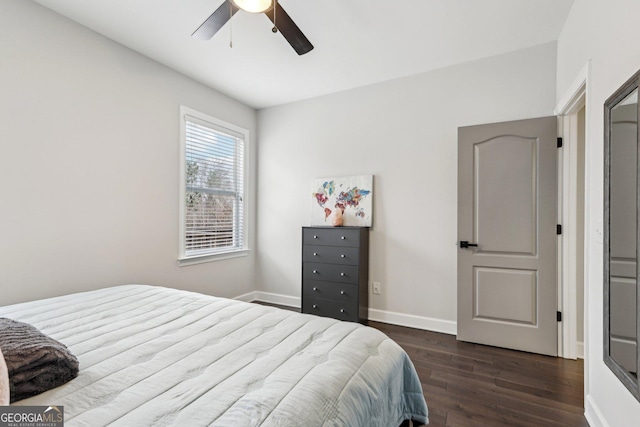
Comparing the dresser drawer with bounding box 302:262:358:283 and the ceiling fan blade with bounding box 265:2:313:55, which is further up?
the ceiling fan blade with bounding box 265:2:313:55

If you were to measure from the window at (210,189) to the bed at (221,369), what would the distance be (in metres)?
1.57

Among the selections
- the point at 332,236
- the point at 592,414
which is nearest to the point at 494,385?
the point at 592,414

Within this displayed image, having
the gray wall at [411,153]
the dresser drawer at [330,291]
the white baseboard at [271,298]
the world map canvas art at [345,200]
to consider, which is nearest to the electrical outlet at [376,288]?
the gray wall at [411,153]

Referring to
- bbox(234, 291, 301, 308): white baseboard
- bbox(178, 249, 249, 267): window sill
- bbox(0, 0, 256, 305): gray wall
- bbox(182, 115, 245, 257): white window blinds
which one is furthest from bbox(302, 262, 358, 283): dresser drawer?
bbox(0, 0, 256, 305): gray wall

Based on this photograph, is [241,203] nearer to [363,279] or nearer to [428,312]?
[363,279]

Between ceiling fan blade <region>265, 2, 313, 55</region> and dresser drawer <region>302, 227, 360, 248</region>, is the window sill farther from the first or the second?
ceiling fan blade <region>265, 2, 313, 55</region>

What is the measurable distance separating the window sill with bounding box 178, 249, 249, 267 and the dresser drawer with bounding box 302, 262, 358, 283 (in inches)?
40.1

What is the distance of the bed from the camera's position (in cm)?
81

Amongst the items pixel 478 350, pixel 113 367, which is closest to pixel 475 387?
pixel 478 350

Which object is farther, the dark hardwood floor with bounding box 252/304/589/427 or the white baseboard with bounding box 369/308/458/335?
the white baseboard with bounding box 369/308/458/335

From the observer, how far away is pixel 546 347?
243 centimetres

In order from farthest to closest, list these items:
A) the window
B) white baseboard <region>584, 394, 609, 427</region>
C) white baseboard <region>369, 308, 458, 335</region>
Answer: the window, white baseboard <region>369, 308, 458, 335</region>, white baseboard <region>584, 394, 609, 427</region>

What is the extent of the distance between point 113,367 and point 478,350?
8.87ft

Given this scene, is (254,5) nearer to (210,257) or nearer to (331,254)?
(331,254)
